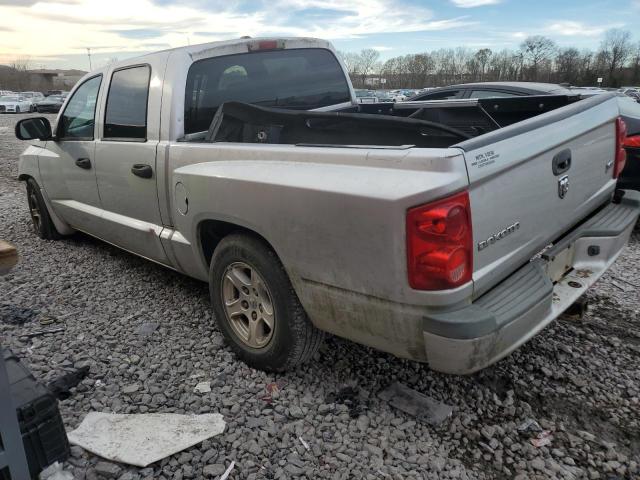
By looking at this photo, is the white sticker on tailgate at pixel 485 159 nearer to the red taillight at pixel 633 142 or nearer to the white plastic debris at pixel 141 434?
the white plastic debris at pixel 141 434

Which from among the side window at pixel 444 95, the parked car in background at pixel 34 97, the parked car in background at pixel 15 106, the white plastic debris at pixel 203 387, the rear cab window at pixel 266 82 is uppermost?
the parked car in background at pixel 34 97

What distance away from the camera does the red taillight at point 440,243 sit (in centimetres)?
191

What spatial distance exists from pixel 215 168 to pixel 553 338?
7.69 feet

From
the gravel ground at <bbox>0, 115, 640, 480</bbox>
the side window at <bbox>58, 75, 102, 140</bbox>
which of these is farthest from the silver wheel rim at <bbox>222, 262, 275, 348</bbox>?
the side window at <bbox>58, 75, 102, 140</bbox>

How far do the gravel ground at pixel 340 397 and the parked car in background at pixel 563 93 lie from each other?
166 centimetres

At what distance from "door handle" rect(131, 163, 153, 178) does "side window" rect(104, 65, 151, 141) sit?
19 cm

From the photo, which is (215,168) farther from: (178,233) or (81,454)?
(81,454)

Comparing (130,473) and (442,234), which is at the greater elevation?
(442,234)

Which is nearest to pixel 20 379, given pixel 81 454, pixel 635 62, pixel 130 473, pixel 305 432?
pixel 81 454

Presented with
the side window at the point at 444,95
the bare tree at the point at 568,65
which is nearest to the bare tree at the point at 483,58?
the bare tree at the point at 568,65

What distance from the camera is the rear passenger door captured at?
3441 mm

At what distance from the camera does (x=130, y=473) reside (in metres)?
2.25

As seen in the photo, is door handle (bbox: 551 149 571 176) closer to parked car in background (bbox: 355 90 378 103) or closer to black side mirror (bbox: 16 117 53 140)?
parked car in background (bbox: 355 90 378 103)

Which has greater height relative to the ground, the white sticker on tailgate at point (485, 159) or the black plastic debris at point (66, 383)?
the white sticker on tailgate at point (485, 159)
